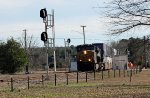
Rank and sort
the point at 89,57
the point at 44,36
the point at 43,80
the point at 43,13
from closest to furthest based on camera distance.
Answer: the point at 44,36 < the point at 43,80 < the point at 43,13 < the point at 89,57

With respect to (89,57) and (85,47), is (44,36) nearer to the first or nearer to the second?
(89,57)

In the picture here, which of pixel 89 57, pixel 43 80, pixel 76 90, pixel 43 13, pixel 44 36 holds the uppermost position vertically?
pixel 43 13

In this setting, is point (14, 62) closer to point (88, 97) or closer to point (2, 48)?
point (2, 48)

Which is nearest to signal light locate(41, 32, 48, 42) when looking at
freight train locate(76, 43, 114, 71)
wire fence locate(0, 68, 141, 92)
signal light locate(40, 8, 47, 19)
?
signal light locate(40, 8, 47, 19)

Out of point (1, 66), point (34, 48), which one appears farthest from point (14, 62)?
point (34, 48)

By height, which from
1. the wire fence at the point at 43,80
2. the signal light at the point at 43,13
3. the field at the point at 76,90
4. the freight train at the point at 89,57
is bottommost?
the field at the point at 76,90

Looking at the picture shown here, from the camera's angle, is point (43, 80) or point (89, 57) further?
point (89, 57)

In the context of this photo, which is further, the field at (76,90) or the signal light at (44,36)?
the signal light at (44,36)

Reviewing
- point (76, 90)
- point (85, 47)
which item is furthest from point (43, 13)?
point (85, 47)

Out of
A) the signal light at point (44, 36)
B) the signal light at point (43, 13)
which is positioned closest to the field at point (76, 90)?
the signal light at point (44, 36)

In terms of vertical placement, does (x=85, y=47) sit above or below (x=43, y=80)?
above

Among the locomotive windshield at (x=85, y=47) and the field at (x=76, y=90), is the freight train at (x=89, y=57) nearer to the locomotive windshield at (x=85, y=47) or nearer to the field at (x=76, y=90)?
the locomotive windshield at (x=85, y=47)

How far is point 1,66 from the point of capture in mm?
70375

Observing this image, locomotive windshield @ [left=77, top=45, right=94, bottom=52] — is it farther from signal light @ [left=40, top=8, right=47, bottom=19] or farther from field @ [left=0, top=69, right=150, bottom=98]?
field @ [left=0, top=69, right=150, bottom=98]
